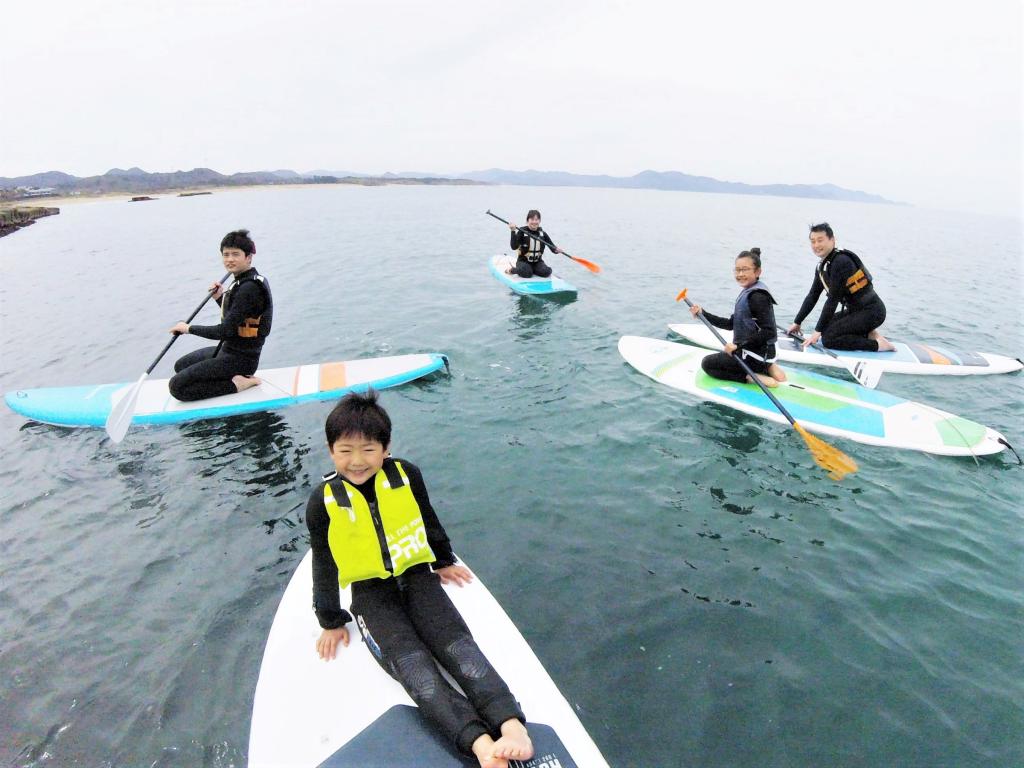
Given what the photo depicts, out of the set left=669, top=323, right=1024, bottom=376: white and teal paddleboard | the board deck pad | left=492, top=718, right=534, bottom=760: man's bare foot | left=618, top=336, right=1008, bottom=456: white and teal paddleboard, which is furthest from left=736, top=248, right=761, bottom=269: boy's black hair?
left=492, top=718, right=534, bottom=760: man's bare foot

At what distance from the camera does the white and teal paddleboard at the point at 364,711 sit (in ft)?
8.12

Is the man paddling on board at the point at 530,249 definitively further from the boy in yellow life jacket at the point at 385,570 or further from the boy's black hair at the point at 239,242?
the boy in yellow life jacket at the point at 385,570

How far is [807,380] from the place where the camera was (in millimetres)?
7840

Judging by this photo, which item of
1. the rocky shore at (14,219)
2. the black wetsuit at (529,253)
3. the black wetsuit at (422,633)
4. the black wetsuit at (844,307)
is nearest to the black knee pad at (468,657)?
the black wetsuit at (422,633)

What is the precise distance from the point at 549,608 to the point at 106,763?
2977mm

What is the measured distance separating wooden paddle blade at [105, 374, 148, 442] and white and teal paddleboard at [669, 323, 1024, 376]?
31.1 ft

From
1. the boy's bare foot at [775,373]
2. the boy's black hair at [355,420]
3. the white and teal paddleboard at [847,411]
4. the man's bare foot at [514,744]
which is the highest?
the boy's black hair at [355,420]

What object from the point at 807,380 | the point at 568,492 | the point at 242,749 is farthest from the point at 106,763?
the point at 807,380

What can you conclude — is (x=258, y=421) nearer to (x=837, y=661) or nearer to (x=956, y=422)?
(x=837, y=661)

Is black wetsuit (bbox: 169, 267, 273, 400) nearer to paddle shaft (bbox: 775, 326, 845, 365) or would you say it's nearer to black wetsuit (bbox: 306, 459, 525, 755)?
black wetsuit (bbox: 306, 459, 525, 755)

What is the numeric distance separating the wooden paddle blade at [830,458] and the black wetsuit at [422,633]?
15.8 feet

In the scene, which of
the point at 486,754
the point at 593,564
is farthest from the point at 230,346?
the point at 486,754

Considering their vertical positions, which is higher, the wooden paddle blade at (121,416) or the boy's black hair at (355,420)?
the boy's black hair at (355,420)

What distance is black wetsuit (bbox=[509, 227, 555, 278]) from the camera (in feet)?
43.9
